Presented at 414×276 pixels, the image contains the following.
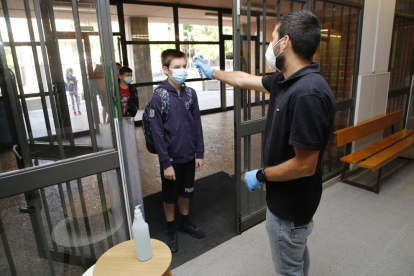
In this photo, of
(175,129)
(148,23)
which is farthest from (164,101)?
(148,23)

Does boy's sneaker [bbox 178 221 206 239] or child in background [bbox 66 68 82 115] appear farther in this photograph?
boy's sneaker [bbox 178 221 206 239]

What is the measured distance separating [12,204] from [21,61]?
2.70 ft

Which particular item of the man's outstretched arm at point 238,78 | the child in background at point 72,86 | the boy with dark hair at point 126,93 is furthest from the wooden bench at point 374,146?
the boy with dark hair at point 126,93

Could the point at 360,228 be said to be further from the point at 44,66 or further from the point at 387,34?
the point at 44,66

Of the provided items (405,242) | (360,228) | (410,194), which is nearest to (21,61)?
(360,228)

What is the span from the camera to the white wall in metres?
3.47

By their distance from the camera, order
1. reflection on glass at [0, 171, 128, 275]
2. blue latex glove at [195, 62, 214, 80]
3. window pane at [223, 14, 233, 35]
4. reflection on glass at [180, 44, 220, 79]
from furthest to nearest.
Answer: window pane at [223, 14, 233, 35], reflection on glass at [180, 44, 220, 79], blue latex glove at [195, 62, 214, 80], reflection on glass at [0, 171, 128, 275]

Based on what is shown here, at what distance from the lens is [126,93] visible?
4.48 m

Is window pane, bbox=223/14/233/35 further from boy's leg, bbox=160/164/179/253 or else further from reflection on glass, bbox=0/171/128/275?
reflection on glass, bbox=0/171/128/275

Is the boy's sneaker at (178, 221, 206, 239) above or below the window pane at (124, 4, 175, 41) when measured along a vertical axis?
below

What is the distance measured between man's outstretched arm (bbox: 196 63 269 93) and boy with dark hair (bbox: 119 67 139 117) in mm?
2481

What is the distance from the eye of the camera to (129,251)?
149 centimetres

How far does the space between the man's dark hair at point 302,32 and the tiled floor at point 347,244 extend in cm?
167

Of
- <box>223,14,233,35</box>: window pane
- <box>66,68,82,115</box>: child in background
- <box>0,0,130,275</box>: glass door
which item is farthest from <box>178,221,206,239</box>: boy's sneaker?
<box>223,14,233,35</box>: window pane
